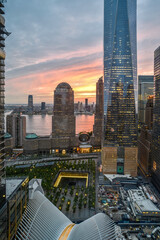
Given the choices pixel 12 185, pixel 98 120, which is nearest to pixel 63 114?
pixel 98 120

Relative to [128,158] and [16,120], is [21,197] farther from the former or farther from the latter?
[16,120]

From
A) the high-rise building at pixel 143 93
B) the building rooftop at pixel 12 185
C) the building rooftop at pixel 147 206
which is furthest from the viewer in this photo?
the high-rise building at pixel 143 93

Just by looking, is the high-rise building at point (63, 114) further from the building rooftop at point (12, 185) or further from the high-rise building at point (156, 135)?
the building rooftop at point (12, 185)

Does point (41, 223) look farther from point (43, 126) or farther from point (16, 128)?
point (43, 126)

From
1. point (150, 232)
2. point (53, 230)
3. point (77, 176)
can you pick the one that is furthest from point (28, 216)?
point (77, 176)

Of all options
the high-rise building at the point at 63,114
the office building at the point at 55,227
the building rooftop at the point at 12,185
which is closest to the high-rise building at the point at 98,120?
the high-rise building at the point at 63,114

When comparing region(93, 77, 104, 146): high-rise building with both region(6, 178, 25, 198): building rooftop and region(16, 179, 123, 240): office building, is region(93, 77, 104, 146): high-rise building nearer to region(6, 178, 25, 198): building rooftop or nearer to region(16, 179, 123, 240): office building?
region(16, 179, 123, 240): office building

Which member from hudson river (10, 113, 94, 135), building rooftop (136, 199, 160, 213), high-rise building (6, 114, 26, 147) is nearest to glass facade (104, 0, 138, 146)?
Answer: building rooftop (136, 199, 160, 213)
